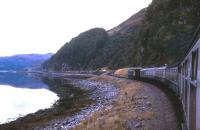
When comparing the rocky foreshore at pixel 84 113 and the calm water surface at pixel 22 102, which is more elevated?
the rocky foreshore at pixel 84 113

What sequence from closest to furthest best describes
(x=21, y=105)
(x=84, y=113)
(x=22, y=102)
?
(x=84, y=113)
(x=21, y=105)
(x=22, y=102)

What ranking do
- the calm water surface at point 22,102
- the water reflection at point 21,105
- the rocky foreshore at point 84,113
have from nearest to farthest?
1. the rocky foreshore at point 84,113
2. the water reflection at point 21,105
3. the calm water surface at point 22,102

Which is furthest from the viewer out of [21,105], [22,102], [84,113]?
[22,102]

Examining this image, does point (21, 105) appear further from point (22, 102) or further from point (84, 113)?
point (84, 113)

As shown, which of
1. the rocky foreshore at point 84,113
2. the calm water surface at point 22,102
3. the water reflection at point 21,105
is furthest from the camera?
the calm water surface at point 22,102

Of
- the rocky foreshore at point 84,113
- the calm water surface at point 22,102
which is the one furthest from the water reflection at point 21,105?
the rocky foreshore at point 84,113

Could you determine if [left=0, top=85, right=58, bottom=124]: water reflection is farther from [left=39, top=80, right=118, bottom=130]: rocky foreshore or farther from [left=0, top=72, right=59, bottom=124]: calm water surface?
[left=39, top=80, right=118, bottom=130]: rocky foreshore

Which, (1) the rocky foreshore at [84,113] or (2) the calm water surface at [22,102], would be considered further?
(2) the calm water surface at [22,102]

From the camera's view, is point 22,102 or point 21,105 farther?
point 22,102

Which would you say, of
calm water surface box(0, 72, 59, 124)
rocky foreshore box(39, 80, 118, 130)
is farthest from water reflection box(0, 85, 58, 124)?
rocky foreshore box(39, 80, 118, 130)

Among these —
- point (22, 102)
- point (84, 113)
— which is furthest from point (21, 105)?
point (84, 113)

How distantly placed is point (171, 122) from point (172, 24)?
207 feet

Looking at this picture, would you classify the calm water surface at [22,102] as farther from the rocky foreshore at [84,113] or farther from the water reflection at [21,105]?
the rocky foreshore at [84,113]

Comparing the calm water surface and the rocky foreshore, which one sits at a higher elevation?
the rocky foreshore
